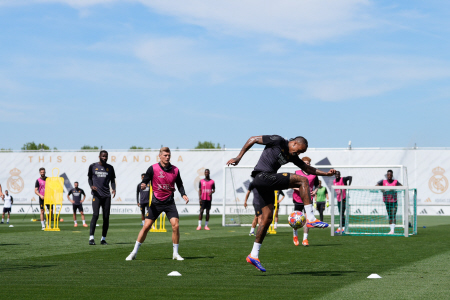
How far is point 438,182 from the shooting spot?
3419 centimetres

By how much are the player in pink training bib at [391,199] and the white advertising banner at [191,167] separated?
44.0ft

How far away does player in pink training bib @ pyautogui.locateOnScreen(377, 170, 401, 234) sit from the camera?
63.4 ft

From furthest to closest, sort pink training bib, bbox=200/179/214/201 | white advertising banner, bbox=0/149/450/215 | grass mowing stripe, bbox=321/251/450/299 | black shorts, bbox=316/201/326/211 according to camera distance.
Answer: white advertising banner, bbox=0/149/450/215
black shorts, bbox=316/201/326/211
pink training bib, bbox=200/179/214/201
grass mowing stripe, bbox=321/251/450/299

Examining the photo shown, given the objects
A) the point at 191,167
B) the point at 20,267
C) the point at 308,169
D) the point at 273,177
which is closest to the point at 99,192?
the point at 20,267

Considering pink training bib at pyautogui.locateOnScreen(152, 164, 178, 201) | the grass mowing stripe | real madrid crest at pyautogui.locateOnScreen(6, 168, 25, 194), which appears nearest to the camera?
the grass mowing stripe

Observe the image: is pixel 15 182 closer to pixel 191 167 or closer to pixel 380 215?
pixel 191 167

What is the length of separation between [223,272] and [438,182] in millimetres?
28574

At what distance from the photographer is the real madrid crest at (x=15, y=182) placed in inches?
1529

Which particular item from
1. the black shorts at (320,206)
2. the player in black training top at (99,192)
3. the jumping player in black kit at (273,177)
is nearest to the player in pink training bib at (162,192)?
the jumping player in black kit at (273,177)

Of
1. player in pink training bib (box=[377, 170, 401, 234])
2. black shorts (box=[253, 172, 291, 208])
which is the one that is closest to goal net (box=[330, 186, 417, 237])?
player in pink training bib (box=[377, 170, 401, 234])

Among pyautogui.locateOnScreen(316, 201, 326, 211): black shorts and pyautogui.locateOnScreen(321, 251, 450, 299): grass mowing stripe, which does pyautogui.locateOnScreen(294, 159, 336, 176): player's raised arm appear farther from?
pyautogui.locateOnScreen(316, 201, 326, 211): black shorts

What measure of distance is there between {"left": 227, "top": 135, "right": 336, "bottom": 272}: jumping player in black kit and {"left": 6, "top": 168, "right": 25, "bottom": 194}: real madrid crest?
33.4 m

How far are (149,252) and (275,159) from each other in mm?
4466

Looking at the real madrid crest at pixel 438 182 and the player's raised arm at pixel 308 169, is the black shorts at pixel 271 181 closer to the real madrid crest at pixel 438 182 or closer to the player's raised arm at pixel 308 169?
the player's raised arm at pixel 308 169
